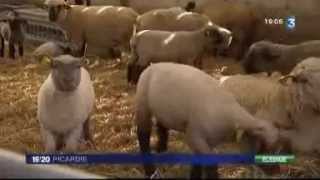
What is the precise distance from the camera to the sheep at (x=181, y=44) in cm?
804

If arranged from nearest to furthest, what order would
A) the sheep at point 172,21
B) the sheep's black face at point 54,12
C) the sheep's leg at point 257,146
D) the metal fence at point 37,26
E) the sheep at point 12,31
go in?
the sheep's leg at point 257,146
the sheep at point 172,21
the sheep's black face at point 54,12
the sheep at point 12,31
the metal fence at point 37,26

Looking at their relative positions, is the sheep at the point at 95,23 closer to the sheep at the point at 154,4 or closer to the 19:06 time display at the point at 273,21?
the sheep at the point at 154,4

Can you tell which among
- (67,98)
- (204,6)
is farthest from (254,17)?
(67,98)

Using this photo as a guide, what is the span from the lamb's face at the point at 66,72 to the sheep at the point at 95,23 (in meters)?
4.55

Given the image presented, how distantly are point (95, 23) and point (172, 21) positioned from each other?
1.19m

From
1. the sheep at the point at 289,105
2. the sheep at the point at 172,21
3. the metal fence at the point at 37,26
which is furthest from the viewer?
the metal fence at the point at 37,26

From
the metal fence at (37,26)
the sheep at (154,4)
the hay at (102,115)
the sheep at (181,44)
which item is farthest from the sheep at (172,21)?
the metal fence at (37,26)

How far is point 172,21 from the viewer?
Result: 9375 mm

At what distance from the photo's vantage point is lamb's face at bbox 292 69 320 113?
510 cm

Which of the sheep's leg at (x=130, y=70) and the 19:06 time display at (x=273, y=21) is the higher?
the 19:06 time display at (x=273, y=21)

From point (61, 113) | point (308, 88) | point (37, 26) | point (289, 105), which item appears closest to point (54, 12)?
point (37, 26)

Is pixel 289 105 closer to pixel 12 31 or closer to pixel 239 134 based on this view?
pixel 239 134

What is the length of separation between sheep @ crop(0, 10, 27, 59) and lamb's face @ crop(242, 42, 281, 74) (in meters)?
4.08

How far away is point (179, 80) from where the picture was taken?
4.82m
